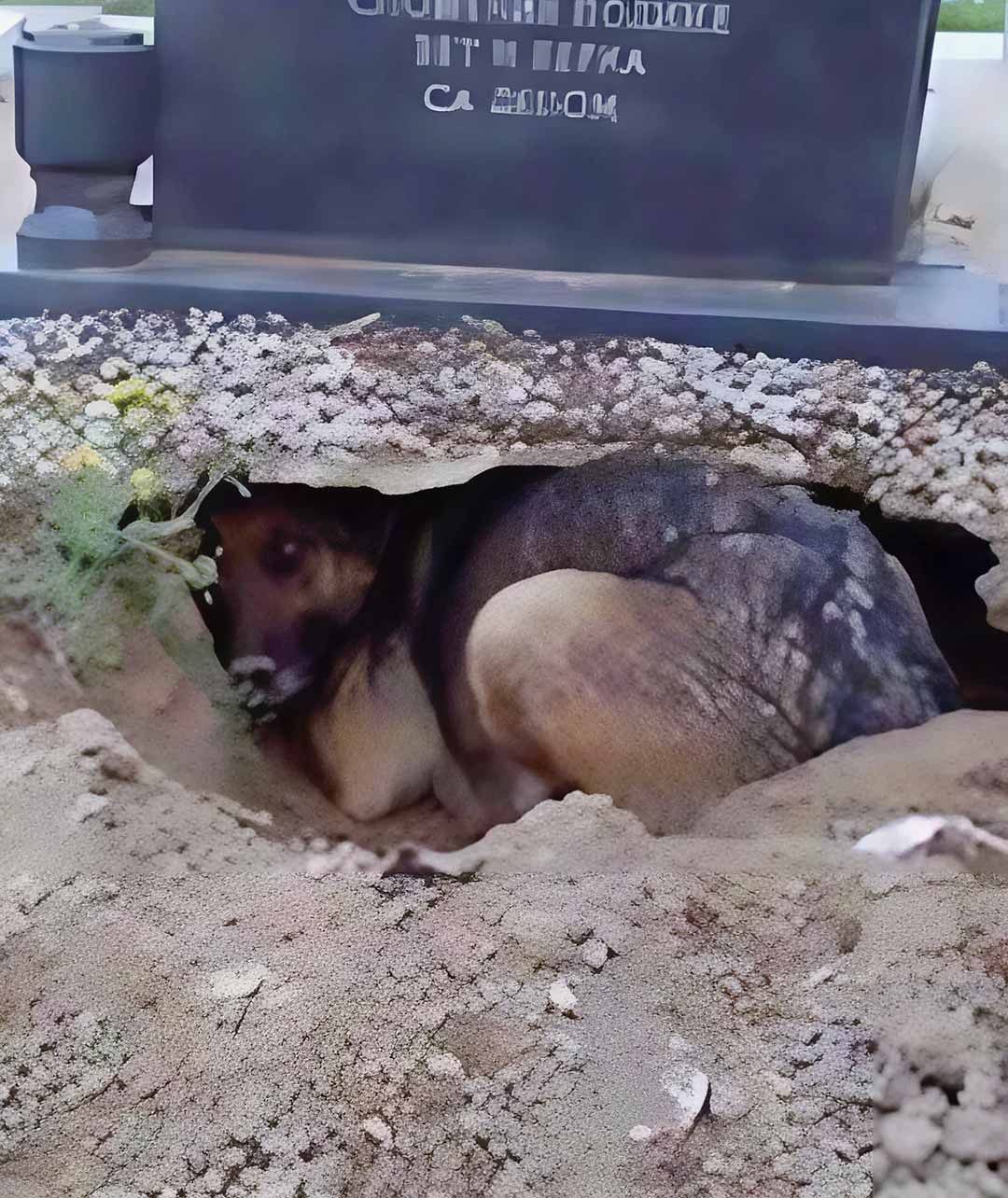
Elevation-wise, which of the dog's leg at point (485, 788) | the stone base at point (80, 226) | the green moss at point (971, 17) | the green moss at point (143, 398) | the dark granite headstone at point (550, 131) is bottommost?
the dog's leg at point (485, 788)

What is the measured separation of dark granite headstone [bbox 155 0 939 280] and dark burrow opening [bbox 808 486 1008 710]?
74cm

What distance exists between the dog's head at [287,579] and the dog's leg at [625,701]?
226mm

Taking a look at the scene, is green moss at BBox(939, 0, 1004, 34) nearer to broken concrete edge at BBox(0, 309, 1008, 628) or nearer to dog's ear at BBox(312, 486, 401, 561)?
broken concrete edge at BBox(0, 309, 1008, 628)

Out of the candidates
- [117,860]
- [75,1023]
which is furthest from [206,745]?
[75,1023]

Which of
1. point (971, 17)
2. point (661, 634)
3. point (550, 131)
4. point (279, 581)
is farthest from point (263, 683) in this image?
point (971, 17)

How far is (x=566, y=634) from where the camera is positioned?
1.64 metres

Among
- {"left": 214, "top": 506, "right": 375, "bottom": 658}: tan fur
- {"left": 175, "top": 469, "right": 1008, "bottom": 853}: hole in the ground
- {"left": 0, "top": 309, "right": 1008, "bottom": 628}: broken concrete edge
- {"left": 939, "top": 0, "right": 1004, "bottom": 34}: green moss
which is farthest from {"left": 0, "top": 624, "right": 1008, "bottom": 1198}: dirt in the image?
{"left": 939, "top": 0, "right": 1004, "bottom": 34}: green moss

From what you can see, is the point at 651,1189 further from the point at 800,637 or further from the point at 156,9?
the point at 156,9

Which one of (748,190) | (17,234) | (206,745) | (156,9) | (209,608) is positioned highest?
(156,9)

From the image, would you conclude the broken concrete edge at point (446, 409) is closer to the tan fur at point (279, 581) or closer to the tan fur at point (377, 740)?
the tan fur at point (279, 581)

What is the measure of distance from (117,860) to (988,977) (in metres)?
1.00

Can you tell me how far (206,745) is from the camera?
1.53m

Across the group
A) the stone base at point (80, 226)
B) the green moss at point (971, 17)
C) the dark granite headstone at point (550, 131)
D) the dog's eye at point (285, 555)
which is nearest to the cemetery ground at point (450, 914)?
the dog's eye at point (285, 555)

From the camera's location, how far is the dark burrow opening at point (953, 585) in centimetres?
162
